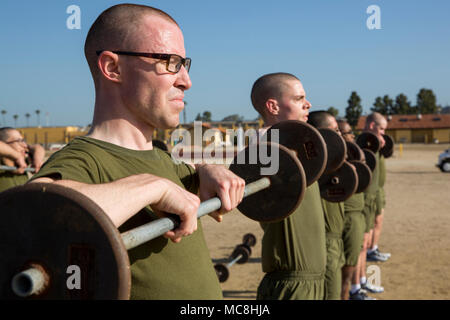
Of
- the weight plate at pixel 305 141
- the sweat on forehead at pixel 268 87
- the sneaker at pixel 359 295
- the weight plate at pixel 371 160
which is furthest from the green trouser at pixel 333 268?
the weight plate at pixel 371 160

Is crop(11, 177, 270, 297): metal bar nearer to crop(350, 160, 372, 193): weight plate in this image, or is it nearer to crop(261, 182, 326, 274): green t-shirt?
crop(261, 182, 326, 274): green t-shirt

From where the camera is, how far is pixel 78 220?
89 cm

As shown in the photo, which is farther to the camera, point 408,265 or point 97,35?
point 408,265

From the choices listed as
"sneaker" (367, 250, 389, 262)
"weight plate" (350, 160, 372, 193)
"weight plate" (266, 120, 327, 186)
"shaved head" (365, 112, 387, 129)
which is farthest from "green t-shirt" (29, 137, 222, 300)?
"shaved head" (365, 112, 387, 129)

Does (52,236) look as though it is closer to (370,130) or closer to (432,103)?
(370,130)

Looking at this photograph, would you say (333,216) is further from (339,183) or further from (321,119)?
(321,119)

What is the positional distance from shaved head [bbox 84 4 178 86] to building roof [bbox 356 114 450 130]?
6024 cm

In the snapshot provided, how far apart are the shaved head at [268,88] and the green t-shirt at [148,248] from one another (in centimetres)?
206

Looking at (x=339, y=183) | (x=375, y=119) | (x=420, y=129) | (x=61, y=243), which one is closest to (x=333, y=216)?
(x=339, y=183)

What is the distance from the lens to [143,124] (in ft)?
5.09

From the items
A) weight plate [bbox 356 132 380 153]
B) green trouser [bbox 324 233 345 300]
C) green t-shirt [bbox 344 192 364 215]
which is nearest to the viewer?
green trouser [bbox 324 233 345 300]

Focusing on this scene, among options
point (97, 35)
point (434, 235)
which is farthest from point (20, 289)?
point (434, 235)

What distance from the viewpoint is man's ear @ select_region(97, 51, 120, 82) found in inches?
56.7
